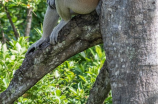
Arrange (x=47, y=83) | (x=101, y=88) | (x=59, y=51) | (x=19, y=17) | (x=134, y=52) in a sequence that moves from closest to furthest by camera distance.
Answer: (x=134, y=52) → (x=59, y=51) → (x=101, y=88) → (x=47, y=83) → (x=19, y=17)

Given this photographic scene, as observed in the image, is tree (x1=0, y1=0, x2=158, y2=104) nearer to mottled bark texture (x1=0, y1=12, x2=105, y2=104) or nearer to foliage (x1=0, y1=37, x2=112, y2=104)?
mottled bark texture (x1=0, y1=12, x2=105, y2=104)

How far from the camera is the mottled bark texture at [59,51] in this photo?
2572 millimetres

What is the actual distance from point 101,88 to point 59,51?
671mm

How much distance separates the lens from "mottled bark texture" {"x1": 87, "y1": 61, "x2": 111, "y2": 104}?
9.89 ft

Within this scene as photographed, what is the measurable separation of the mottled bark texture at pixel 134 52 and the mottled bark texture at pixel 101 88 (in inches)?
35.8

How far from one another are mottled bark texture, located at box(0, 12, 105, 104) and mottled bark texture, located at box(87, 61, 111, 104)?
1.59 feet

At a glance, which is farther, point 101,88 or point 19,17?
point 19,17

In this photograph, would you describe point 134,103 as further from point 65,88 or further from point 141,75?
point 65,88

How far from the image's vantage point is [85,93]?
395 cm

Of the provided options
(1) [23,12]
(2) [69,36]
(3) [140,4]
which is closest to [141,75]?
(3) [140,4]

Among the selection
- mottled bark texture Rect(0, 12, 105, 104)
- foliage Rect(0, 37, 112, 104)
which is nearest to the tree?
mottled bark texture Rect(0, 12, 105, 104)

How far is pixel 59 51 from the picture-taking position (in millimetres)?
2754

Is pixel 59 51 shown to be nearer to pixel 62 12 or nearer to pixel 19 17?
pixel 62 12

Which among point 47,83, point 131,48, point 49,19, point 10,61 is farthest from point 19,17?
point 131,48
